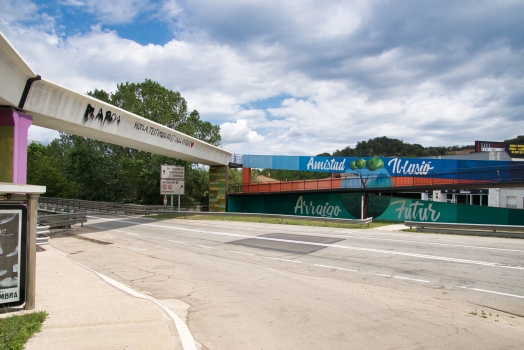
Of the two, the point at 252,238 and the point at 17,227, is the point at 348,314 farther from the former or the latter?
the point at 252,238

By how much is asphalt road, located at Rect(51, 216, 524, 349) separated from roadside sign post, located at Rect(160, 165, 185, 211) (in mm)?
18895

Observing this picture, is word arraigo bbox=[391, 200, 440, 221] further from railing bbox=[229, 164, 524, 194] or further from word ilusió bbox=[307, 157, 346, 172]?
word ilusió bbox=[307, 157, 346, 172]

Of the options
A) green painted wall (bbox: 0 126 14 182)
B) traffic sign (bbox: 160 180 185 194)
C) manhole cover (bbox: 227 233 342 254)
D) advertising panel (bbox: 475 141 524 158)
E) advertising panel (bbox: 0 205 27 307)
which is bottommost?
manhole cover (bbox: 227 233 342 254)

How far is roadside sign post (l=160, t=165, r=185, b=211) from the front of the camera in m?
36.7

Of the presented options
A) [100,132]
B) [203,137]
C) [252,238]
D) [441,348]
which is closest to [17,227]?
[441,348]

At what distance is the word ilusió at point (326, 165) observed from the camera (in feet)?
112

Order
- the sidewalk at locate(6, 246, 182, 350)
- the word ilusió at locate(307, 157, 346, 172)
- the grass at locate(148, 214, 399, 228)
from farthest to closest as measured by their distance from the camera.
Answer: the word ilusió at locate(307, 157, 346, 172), the grass at locate(148, 214, 399, 228), the sidewalk at locate(6, 246, 182, 350)

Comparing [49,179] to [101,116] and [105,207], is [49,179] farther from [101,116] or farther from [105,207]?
[101,116]

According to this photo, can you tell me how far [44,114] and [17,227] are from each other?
1341cm

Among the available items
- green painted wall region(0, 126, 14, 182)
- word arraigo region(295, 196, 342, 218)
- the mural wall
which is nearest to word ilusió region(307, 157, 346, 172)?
the mural wall

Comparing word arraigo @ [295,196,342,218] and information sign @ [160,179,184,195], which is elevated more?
information sign @ [160,179,184,195]

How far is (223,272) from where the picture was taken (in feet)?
36.7

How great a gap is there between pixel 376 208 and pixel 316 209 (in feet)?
18.3

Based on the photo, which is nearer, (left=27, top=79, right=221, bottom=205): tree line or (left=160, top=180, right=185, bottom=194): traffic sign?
(left=160, top=180, right=185, bottom=194): traffic sign
